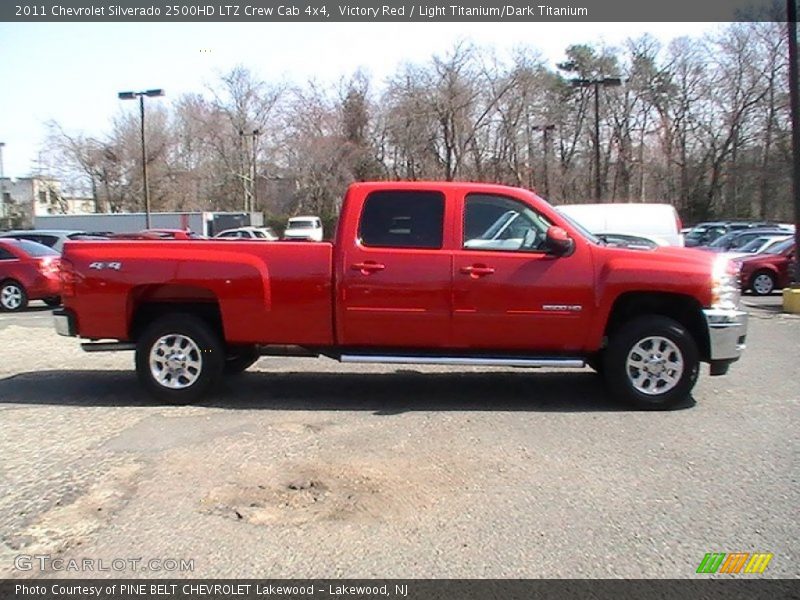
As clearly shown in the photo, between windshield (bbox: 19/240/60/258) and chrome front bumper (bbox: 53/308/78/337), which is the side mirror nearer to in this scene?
chrome front bumper (bbox: 53/308/78/337)

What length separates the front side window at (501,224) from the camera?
6.30 m

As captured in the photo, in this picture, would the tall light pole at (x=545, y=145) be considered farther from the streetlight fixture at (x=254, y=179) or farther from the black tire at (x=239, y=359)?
the black tire at (x=239, y=359)

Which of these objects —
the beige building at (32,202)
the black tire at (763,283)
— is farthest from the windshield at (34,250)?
→ the beige building at (32,202)

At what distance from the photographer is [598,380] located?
7531mm

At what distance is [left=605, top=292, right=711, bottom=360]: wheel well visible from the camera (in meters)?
6.33

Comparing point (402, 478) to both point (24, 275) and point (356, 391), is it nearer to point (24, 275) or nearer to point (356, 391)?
point (356, 391)

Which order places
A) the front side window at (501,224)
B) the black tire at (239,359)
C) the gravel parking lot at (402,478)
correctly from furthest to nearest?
the black tire at (239,359)
the front side window at (501,224)
the gravel parking lot at (402,478)

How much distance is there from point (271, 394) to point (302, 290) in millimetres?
1318

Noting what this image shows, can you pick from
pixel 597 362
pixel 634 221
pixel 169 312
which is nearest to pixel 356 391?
pixel 169 312

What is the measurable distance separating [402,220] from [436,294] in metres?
0.77

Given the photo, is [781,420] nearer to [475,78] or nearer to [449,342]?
[449,342]

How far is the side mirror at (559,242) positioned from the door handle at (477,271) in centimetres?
57

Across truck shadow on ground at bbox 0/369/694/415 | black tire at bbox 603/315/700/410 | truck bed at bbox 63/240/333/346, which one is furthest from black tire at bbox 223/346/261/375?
black tire at bbox 603/315/700/410

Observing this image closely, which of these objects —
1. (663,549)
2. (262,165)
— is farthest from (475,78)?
(663,549)
